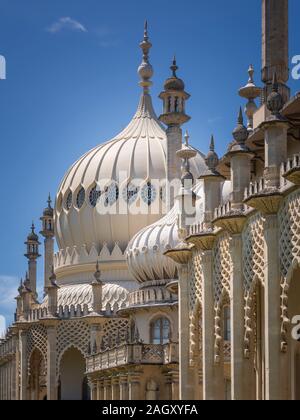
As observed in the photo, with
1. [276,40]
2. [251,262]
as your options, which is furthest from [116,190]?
[251,262]

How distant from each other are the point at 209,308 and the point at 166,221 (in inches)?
529

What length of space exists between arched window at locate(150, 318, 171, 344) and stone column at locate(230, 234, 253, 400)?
15.4 meters

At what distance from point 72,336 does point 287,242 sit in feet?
95.8

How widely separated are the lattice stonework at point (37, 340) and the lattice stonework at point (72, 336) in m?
1.36

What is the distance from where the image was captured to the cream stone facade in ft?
89.5

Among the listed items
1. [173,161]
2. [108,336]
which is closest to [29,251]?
[108,336]

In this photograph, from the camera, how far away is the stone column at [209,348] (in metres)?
31.9

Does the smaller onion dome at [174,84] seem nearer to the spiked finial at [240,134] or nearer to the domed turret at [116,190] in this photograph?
the domed turret at [116,190]

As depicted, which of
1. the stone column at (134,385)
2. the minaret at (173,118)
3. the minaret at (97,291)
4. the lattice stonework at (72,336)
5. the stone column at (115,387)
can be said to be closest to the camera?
the stone column at (134,385)

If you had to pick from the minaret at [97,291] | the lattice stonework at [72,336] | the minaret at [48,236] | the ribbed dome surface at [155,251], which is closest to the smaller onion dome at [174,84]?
the ribbed dome surface at [155,251]

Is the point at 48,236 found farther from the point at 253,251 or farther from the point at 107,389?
the point at 253,251

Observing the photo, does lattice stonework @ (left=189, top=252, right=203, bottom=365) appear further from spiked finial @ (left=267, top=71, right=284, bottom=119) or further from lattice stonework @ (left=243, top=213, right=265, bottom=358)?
spiked finial @ (left=267, top=71, right=284, bottom=119)

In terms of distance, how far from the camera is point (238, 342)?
96.9 ft

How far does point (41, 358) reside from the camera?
57.9 m
